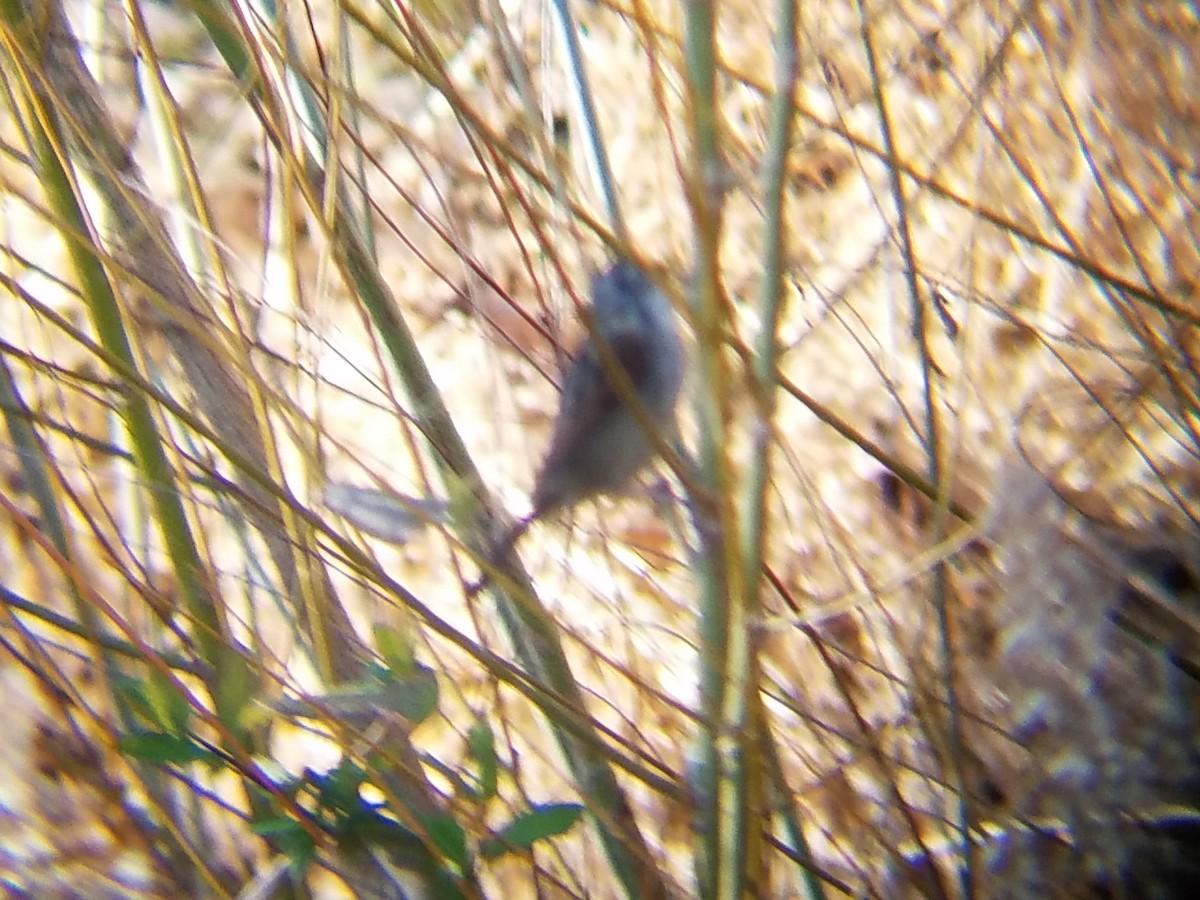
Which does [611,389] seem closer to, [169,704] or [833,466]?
[169,704]

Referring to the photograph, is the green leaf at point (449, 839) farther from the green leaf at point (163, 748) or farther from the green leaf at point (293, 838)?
the green leaf at point (163, 748)

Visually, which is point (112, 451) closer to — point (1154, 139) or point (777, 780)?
point (777, 780)

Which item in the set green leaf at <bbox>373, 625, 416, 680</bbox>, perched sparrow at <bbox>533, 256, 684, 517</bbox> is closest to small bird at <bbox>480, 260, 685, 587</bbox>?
perched sparrow at <bbox>533, 256, 684, 517</bbox>

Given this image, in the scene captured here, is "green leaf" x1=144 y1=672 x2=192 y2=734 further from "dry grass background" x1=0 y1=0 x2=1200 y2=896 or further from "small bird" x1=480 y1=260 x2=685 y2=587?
"small bird" x1=480 y1=260 x2=685 y2=587

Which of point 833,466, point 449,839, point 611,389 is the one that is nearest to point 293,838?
point 449,839

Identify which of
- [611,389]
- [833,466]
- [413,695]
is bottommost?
[413,695]

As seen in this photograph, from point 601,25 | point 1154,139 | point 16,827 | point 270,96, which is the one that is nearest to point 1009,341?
point 1154,139

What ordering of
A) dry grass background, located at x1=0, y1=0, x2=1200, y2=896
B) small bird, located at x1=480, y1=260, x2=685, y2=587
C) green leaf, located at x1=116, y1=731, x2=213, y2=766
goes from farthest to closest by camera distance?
small bird, located at x1=480, y1=260, x2=685, y2=587, dry grass background, located at x1=0, y1=0, x2=1200, y2=896, green leaf, located at x1=116, y1=731, x2=213, y2=766
